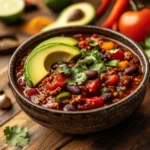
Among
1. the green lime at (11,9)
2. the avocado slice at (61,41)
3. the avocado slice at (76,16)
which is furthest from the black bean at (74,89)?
the green lime at (11,9)

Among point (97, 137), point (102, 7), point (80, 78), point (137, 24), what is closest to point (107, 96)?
point (80, 78)

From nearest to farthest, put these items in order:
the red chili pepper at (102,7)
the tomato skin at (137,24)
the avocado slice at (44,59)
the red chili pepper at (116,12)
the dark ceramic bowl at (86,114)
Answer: the dark ceramic bowl at (86,114) < the avocado slice at (44,59) < the tomato skin at (137,24) < the red chili pepper at (116,12) < the red chili pepper at (102,7)

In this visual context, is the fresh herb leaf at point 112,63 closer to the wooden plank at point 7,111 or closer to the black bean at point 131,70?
the black bean at point 131,70

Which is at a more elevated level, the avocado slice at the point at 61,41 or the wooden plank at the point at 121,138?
the avocado slice at the point at 61,41

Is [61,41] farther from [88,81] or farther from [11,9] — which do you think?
[11,9]

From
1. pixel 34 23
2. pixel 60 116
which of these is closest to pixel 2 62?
pixel 34 23

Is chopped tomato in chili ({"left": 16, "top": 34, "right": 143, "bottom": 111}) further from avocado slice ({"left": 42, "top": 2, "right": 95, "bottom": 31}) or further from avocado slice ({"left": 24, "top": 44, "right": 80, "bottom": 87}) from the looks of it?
avocado slice ({"left": 42, "top": 2, "right": 95, "bottom": 31})

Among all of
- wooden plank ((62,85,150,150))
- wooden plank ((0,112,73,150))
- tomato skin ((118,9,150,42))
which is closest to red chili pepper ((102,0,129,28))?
tomato skin ((118,9,150,42))

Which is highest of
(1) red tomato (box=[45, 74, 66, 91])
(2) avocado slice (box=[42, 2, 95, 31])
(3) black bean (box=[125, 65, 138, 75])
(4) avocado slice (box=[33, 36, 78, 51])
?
(4) avocado slice (box=[33, 36, 78, 51])
